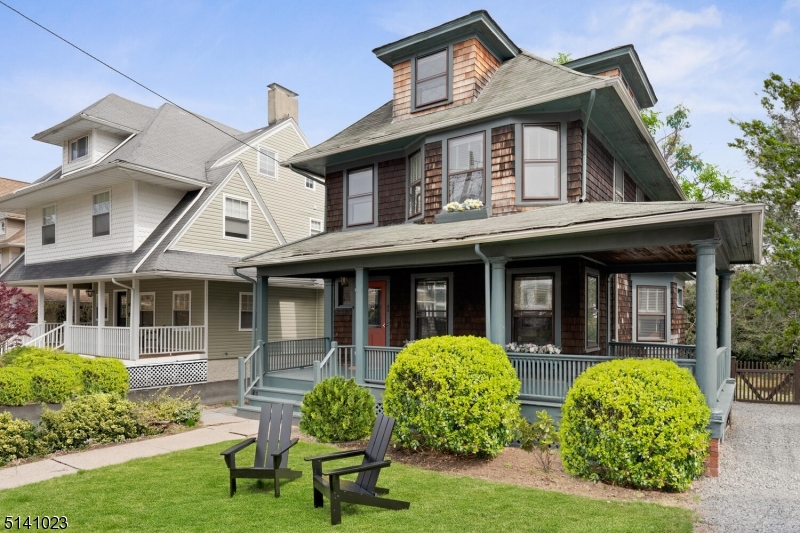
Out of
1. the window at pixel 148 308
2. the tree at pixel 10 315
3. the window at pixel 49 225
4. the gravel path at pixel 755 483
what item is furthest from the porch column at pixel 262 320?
the window at pixel 49 225

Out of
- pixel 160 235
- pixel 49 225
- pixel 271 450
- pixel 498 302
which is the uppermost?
pixel 49 225

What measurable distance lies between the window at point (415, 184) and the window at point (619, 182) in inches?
186

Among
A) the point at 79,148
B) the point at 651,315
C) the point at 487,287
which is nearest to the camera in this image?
the point at 487,287

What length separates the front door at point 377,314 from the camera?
1391 centimetres

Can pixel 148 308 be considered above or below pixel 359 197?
below

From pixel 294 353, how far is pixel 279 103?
12848 mm

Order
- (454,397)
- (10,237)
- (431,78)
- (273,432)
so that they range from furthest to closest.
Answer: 1. (10,237)
2. (431,78)
3. (454,397)
4. (273,432)

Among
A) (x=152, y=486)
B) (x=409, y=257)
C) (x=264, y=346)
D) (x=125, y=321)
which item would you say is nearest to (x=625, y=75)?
(x=409, y=257)

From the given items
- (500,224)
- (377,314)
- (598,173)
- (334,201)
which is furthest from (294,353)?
(598,173)

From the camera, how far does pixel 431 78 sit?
44.1 ft

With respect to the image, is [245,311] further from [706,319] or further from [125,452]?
[706,319]

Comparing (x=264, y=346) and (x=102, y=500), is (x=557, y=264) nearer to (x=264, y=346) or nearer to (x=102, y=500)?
(x=264, y=346)

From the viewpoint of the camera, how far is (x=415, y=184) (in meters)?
13.2

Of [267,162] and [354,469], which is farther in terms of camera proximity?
[267,162]
